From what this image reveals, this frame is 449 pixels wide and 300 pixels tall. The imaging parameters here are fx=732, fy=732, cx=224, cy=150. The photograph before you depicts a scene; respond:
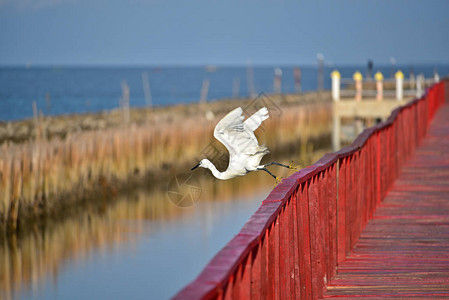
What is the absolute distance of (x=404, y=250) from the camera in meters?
5.97

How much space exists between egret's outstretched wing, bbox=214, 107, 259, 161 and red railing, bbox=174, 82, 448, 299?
31 centimetres

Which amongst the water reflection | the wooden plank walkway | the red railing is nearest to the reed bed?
the water reflection

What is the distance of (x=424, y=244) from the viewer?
6180 millimetres

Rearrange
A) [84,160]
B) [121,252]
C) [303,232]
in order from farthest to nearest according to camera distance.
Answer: [84,160], [121,252], [303,232]

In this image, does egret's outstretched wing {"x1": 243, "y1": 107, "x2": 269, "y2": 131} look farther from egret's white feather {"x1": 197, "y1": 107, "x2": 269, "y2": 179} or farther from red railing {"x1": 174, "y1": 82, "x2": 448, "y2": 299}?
red railing {"x1": 174, "y1": 82, "x2": 448, "y2": 299}

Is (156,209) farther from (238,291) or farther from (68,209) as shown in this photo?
(238,291)

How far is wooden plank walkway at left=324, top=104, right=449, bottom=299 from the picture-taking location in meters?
4.86

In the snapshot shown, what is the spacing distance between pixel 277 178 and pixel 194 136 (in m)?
17.2

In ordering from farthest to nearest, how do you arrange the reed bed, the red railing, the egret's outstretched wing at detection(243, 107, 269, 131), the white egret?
the reed bed
the egret's outstretched wing at detection(243, 107, 269, 131)
the white egret
the red railing

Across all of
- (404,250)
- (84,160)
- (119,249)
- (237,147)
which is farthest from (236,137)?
(84,160)

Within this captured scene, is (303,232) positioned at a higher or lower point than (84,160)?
higher

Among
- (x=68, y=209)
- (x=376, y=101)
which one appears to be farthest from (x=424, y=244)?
(x=376, y=101)

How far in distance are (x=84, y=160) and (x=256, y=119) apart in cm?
1279

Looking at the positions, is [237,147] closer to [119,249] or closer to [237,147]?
[237,147]
